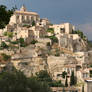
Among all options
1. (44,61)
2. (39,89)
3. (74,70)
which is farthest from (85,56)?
(39,89)

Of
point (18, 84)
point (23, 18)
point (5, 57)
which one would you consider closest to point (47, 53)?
point (5, 57)

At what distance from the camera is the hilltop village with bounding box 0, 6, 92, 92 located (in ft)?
137

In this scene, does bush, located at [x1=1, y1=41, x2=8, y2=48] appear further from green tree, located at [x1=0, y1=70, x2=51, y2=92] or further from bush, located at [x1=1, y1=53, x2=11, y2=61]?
green tree, located at [x1=0, y1=70, x2=51, y2=92]

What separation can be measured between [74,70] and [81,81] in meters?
3.32

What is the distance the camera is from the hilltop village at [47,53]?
41719 mm

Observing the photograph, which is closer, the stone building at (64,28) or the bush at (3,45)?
the bush at (3,45)

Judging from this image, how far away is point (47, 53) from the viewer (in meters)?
45.5

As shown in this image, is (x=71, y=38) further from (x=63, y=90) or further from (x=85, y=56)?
(x=63, y=90)

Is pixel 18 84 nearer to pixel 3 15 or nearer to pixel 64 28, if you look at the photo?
pixel 3 15

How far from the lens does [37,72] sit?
1645 inches

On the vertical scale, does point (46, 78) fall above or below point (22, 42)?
below

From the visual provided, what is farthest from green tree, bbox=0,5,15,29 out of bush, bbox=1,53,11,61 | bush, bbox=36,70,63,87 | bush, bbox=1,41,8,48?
bush, bbox=1,41,8,48

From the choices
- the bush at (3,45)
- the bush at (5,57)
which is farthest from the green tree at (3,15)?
the bush at (3,45)

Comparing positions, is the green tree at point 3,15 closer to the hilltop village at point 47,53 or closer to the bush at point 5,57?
the hilltop village at point 47,53
